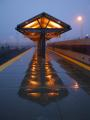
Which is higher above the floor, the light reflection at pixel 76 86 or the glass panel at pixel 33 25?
the glass panel at pixel 33 25

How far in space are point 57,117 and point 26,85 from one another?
4.44 meters

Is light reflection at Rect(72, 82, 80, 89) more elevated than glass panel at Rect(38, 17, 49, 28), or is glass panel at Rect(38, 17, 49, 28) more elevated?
glass panel at Rect(38, 17, 49, 28)

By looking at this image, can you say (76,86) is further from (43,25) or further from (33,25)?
(33,25)

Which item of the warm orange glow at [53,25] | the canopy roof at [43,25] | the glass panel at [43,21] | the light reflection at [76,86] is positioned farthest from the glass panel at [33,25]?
the light reflection at [76,86]

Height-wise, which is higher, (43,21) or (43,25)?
(43,21)

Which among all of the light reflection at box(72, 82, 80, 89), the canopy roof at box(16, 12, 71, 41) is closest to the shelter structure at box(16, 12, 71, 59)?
the canopy roof at box(16, 12, 71, 41)

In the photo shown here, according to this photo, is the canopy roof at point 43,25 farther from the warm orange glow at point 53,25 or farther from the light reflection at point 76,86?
the light reflection at point 76,86

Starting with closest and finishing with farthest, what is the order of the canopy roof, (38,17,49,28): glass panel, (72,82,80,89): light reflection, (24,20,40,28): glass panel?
1. (72,82,80,89): light reflection
2. the canopy roof
3. (38,17,49,28): glass panel
4. (24,20,40,28): glass panel

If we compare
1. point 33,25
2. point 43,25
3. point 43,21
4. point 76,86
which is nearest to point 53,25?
point 43,25

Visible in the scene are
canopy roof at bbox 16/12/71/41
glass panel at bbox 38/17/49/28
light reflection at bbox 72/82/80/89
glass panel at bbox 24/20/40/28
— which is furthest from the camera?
glass panel at bbox 24/20/40/28

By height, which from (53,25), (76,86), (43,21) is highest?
(43,21)

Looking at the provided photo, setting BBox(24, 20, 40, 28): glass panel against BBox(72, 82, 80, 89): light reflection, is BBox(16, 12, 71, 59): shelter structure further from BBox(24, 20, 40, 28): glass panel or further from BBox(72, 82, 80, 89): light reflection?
BBox(72, 82, 80, 89): light reflection

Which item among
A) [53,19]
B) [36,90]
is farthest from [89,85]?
[53,19]

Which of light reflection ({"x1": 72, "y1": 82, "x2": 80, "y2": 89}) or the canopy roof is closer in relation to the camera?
light reflection ({"x1": 72, "y1": 82, "x2": 80, "y2": 89})
